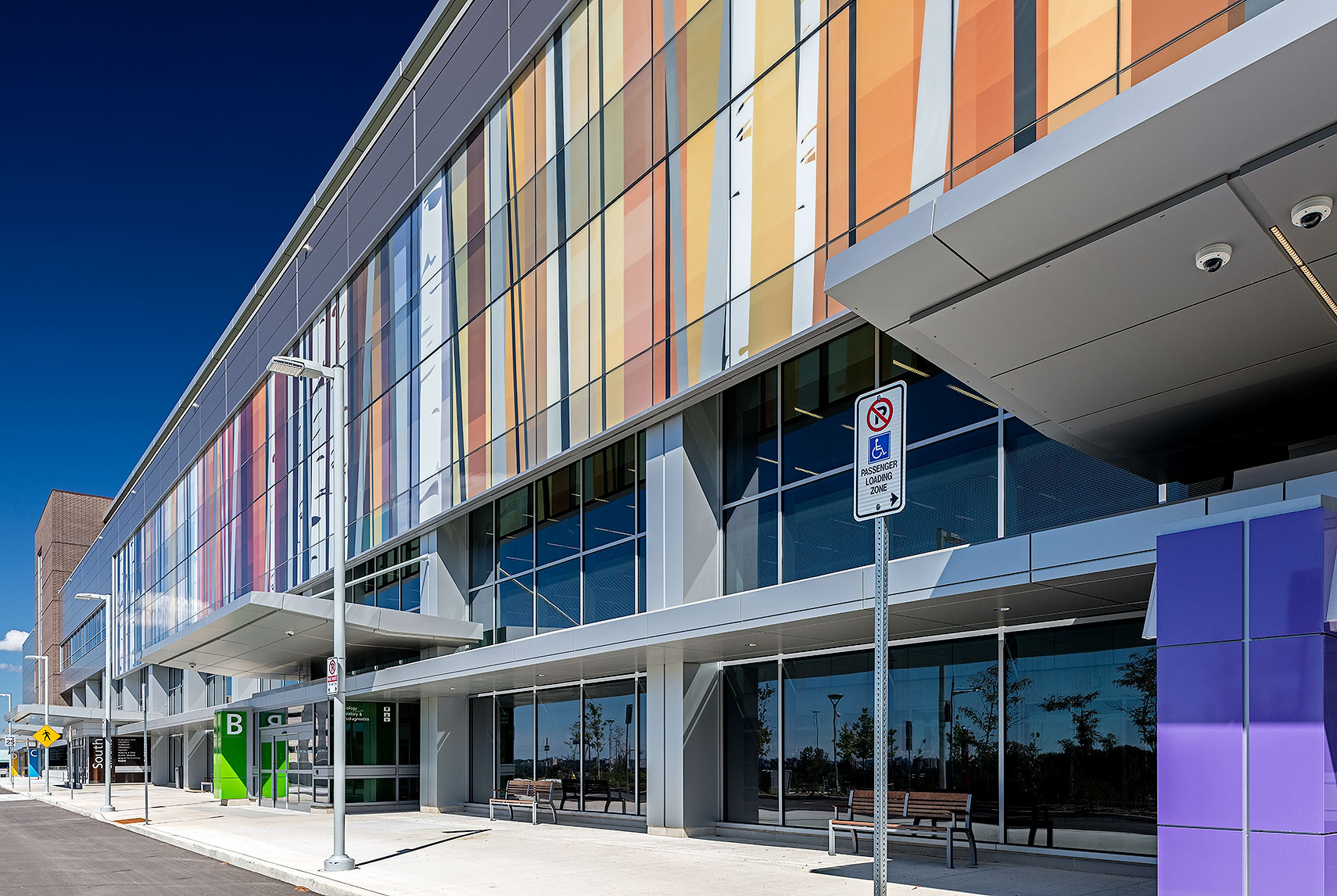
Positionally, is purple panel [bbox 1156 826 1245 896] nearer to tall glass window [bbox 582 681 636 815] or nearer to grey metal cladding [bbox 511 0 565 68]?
tall glass window [bbox 582 681 636 815]

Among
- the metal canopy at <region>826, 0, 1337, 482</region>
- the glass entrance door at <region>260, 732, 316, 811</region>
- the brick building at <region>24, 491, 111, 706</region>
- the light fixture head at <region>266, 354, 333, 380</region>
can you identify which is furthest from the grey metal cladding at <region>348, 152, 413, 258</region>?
the brick building at <region>24, 491, 111, 706</region>

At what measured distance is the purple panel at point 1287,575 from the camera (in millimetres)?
7195

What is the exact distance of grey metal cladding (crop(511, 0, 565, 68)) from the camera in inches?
954

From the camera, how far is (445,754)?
28.4 m

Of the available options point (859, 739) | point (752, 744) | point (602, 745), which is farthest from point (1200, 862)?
point (602, 745)

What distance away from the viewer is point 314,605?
2447cm

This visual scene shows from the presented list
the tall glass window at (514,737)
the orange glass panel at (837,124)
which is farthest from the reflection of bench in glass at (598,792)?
the orange glass panel at (837,124)

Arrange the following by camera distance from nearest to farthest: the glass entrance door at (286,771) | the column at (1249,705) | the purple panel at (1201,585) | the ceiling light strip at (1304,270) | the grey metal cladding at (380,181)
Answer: the ceiling light strip at (1304,270) < the column at (1249,705) < the purple panel at (1201,585) < the glass entrance door at (286,771) < the grey metal cladding at (380,181)

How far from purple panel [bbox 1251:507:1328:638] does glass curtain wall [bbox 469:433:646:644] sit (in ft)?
48.3

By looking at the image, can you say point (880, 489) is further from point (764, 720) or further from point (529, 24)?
point (529, 24)

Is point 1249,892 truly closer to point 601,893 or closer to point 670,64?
point 601,893

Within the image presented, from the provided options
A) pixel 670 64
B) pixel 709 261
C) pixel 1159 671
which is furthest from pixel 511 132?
pixel 1159 671

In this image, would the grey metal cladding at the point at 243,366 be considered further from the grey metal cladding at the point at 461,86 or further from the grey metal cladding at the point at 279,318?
the grey metal cladding at the point at 461,86

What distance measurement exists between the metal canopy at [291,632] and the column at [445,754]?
1.72m
